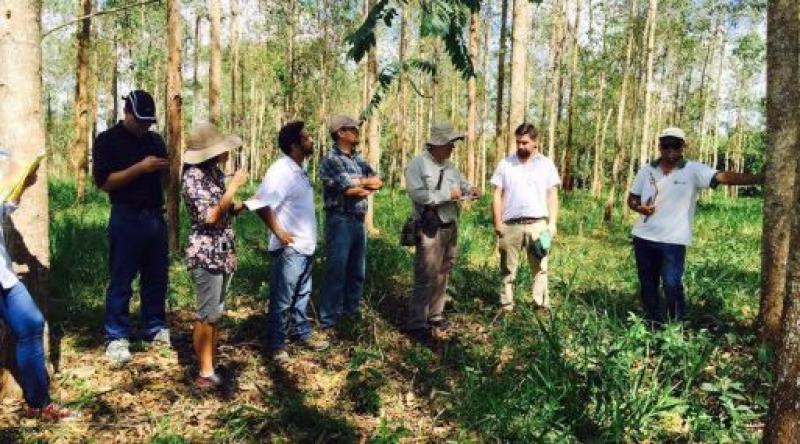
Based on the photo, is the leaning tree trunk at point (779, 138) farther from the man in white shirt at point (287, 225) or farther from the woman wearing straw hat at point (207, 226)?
the woman wearing straw hat at point (207, 226)

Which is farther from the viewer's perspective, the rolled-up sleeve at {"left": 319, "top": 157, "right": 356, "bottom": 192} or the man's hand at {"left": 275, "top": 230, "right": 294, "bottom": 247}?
the rolled-up sleeve at {"left": 319, "top": 157, "right": 356, "bottom": 192}

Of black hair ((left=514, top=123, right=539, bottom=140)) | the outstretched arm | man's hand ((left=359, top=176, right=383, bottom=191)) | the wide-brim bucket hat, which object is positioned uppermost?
black hair ((left=514, top=123, right=539, bottom=140))

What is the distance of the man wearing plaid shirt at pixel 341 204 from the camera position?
4828 millimetres

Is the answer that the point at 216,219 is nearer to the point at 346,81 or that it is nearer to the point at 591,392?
the point at 591,392

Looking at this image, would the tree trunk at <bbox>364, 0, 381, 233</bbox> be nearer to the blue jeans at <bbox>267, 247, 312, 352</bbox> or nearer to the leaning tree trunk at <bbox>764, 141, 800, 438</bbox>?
the blue jeans at <bbox>267, 247, 312, 352</bbox>

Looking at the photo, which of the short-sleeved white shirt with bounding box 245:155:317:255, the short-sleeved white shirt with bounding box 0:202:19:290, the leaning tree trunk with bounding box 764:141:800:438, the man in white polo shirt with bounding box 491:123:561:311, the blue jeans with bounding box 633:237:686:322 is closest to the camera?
the leaning tree trunk with bounding box 764:141:800:438

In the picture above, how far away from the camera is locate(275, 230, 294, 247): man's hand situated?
14.1 ft

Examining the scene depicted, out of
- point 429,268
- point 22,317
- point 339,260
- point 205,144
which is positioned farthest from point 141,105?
point 429,268

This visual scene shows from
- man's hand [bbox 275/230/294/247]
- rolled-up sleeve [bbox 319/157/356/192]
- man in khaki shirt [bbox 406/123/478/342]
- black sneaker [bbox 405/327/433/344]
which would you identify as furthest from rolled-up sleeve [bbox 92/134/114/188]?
black sneaker [bbox 405/327/433/344]

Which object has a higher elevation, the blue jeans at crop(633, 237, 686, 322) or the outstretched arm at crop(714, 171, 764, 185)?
the outstretched arm at crop(714, 171, 764, 185)

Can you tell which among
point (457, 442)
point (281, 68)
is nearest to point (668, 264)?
point (457, 442)

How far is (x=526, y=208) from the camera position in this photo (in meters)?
5.37

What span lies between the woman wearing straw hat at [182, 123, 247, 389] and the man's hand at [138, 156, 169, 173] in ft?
1.08

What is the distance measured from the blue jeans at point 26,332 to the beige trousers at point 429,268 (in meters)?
2.71
